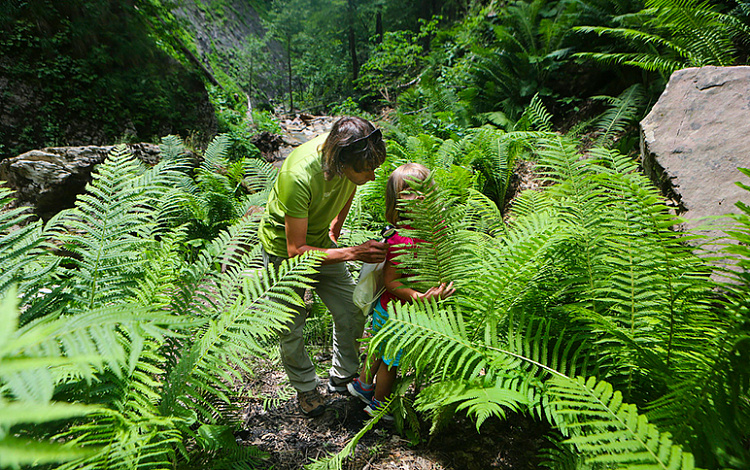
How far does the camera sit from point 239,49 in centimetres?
1549

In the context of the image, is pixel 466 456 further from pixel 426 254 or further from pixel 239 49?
pixel 239 49

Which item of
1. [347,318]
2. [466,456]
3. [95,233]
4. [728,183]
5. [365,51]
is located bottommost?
[466,456]

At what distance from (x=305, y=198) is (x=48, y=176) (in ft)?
13.0

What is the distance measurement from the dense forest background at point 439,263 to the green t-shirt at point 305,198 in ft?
0.44

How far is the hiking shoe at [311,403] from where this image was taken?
6.57 feet

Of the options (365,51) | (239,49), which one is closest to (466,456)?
(239,49)

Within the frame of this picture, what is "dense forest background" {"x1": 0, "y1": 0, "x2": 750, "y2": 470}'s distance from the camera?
93 cm

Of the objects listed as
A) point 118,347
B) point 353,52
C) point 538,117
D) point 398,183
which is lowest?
point 118,347

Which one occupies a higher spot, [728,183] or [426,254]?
[728,183]

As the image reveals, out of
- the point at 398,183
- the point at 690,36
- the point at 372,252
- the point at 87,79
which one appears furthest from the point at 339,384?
the point at 87,79

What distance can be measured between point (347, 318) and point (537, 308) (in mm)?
1053

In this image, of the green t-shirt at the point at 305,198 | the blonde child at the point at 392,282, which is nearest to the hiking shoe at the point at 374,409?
the blonde child at the point at 392,282

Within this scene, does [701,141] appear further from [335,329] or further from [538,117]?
[335,329]

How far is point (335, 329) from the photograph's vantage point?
216 centimetres
